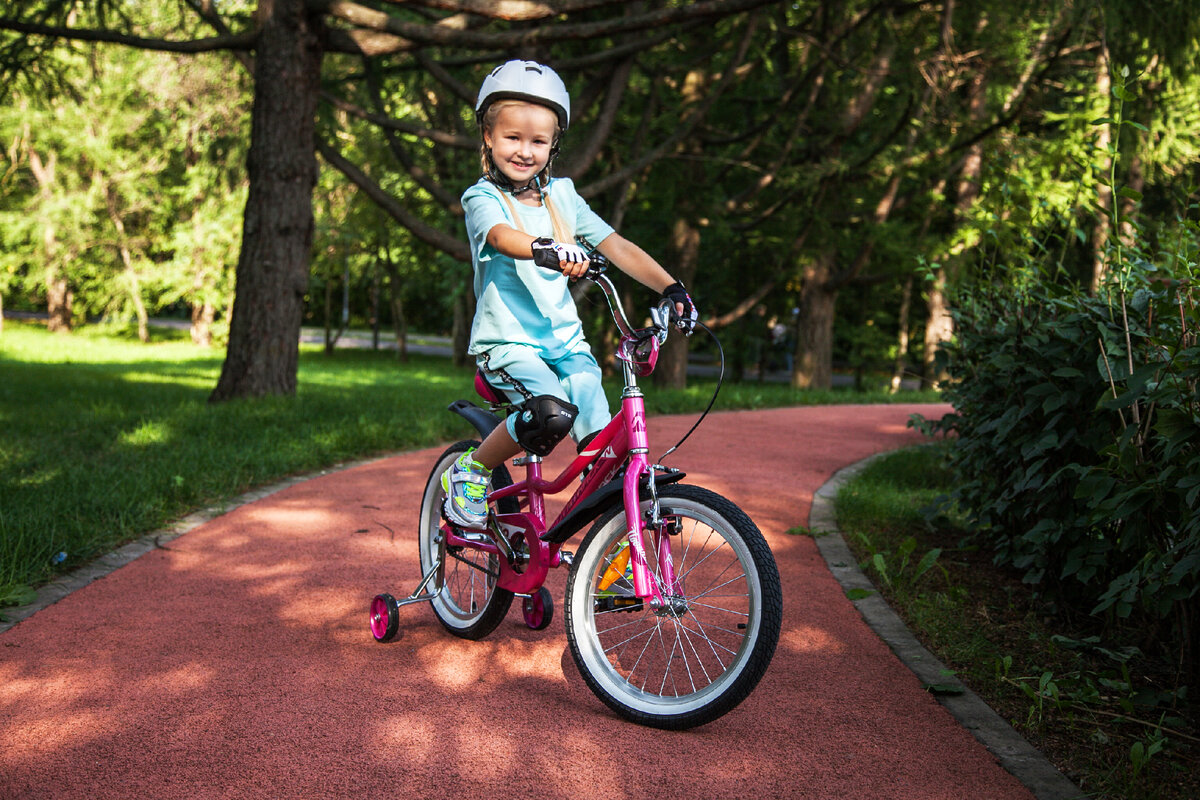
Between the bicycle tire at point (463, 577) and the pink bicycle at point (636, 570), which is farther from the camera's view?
the bicycle tire at point (463, 577)

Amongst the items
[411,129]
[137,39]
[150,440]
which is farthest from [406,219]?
[150,440]

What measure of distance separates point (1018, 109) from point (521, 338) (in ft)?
39.1

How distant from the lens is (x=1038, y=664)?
12.2 ft

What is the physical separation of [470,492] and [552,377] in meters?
0.62

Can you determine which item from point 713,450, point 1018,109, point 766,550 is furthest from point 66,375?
point 766,550

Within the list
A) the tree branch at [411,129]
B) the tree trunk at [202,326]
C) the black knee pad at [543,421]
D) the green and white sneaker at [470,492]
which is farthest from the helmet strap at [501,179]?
the tree trunk at [202,326]

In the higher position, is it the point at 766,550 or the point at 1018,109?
the point at 1018,109

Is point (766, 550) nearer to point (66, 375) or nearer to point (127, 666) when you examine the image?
point (127, 666)

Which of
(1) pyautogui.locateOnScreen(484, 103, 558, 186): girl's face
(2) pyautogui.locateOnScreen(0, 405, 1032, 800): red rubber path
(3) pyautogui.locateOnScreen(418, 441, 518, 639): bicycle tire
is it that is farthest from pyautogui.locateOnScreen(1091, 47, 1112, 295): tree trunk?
(3) pyautogui.locateOnScreen(418, 441, 518, 639): bicycle tire

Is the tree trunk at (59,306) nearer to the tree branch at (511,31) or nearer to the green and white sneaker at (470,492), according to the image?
the tree branch at (511,31)

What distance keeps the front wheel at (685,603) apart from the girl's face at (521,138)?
1172 mm

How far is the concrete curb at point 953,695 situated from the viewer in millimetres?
2799

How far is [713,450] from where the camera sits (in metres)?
8.82

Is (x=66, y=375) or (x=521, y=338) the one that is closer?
(x=521, y=338)
